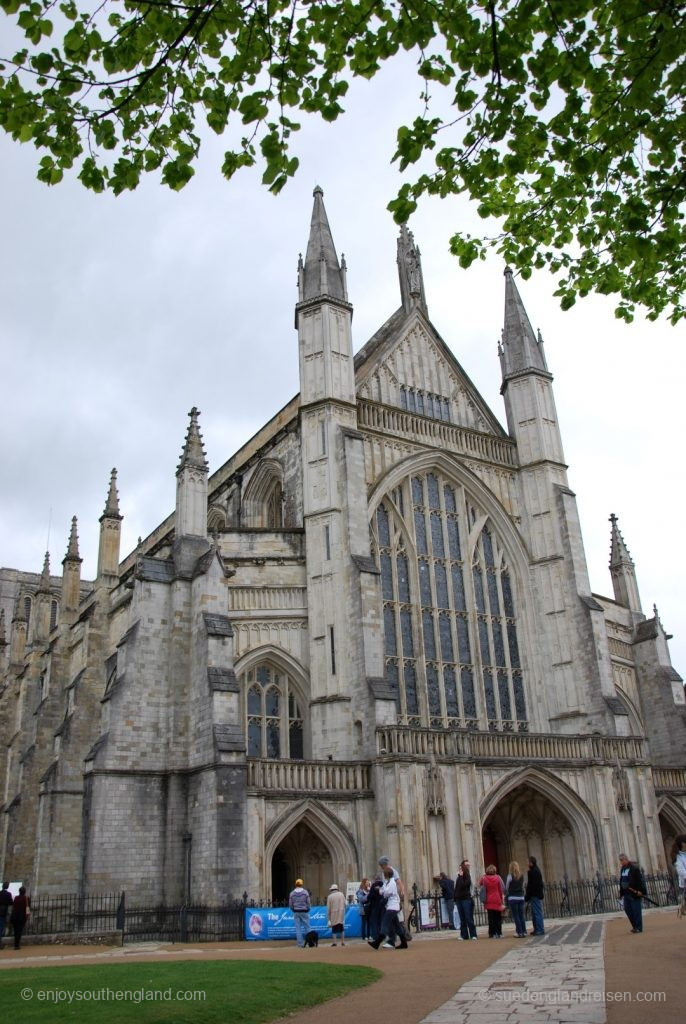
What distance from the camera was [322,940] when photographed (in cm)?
1836

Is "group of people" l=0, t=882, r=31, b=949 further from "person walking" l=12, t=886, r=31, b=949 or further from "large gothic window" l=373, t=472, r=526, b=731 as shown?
"large gothic window" l=373, t=472, r=526, b=731

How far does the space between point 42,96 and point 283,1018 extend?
8234mm

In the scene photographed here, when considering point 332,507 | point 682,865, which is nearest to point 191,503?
point 332,507

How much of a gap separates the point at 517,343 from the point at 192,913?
2347 cm

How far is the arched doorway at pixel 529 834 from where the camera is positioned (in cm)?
2541

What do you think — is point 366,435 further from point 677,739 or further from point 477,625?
point 677,739

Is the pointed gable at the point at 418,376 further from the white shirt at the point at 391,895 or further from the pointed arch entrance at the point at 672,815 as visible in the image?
the white shirt at the point at 391,895

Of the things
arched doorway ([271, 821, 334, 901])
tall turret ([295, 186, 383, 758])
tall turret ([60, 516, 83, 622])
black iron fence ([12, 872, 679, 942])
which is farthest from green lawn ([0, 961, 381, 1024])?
tall turret ([60, 516, 83, 622])

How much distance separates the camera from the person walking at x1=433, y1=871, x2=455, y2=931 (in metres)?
19.2

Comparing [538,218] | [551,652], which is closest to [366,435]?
[551,652]

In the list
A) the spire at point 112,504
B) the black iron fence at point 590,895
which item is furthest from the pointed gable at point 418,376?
the black iron fence at point 590,895

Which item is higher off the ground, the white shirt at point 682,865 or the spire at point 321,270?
the spire at point 321,270

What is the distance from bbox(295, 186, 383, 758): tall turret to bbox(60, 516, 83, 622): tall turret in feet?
39.9

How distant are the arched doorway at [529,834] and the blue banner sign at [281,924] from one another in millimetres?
7905
